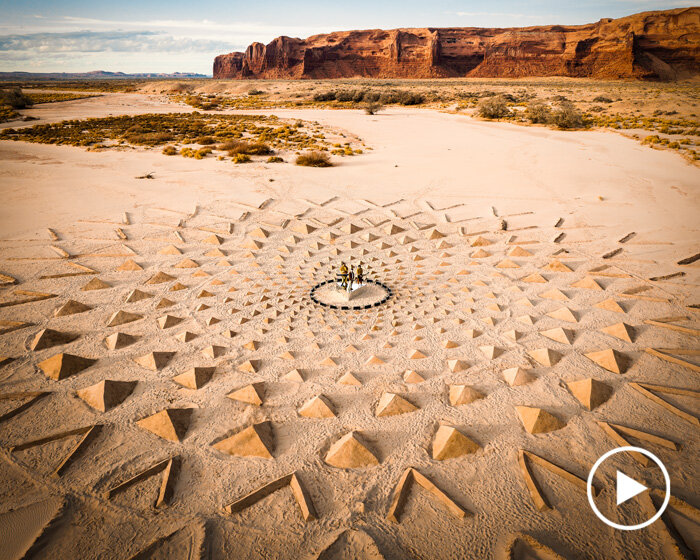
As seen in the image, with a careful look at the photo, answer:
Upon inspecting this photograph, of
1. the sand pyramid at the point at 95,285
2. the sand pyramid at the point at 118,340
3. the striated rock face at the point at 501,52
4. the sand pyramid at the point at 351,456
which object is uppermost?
the striated rock face at the point at 501,52

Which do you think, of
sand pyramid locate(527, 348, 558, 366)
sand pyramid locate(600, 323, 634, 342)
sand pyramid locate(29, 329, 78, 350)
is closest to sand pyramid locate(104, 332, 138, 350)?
sand pyramid locate(29, 329, 78, 350)

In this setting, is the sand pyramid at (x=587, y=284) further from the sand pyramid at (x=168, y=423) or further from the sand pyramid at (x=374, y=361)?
the sand pyramid at (x=168, y=423)

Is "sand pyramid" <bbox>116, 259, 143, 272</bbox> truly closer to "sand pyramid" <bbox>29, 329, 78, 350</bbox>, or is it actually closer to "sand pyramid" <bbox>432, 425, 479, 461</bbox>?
"sand pyramid" <bbox>29, 329, 78, 350</bbox>

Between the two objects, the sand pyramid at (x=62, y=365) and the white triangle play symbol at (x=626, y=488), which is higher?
the sand pyramid at (x=62, y=365)

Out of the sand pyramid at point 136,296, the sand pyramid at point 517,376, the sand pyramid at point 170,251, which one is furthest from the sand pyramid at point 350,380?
the sand pyramid at point 170,251

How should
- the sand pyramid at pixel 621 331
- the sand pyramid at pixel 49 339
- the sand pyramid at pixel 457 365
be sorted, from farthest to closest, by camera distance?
1. the sand pyramid at pixel 621 331
2. the sand pyramid at pixel 49 339
3. the sand pyramid at pixel 457 365

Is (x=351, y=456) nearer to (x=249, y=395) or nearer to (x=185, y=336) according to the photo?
(x=249, y=395)

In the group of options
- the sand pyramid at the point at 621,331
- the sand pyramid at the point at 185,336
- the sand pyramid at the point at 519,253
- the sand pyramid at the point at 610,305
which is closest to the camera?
the sand pyramid at the point at 621,331
